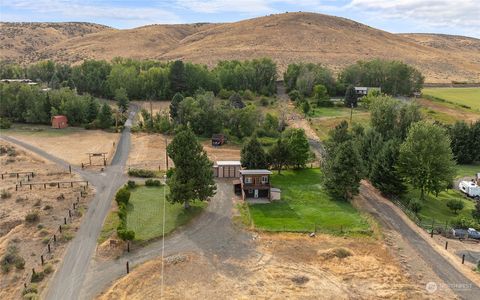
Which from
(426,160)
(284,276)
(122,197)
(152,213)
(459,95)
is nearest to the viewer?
(284,276)

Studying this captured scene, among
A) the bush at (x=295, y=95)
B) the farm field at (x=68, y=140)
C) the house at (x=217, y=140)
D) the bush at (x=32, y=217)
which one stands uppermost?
the bush at (x=295, y=95)

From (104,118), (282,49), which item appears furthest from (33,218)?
(282,49)

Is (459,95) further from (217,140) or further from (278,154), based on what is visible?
(278,154)

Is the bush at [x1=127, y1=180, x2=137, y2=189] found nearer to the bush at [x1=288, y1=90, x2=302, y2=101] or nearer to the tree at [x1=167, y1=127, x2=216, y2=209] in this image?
the tree at [x1=167, y1=127, x2=216, y2=209]

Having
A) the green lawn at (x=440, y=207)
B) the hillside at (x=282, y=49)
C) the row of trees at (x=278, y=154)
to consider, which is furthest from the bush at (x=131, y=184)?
the hillside at (x=282, y=49)

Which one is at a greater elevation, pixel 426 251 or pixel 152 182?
pixel 152 182

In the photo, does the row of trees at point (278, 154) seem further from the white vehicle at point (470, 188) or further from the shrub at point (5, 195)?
the shrub at point (5, 195)

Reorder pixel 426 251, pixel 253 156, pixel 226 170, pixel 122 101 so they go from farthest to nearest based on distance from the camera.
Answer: pixel 122 101 < pixel 226 170 < pixel 253 156 < pixel 426 251
